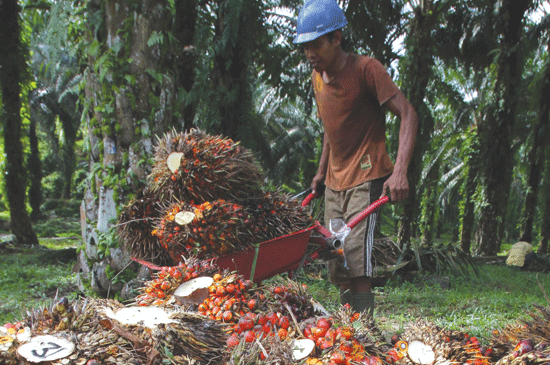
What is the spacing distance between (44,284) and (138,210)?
119 inches

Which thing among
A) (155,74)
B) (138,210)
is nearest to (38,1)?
(155,74)

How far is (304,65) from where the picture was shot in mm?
10820

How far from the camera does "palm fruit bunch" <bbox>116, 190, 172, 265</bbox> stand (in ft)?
10.4

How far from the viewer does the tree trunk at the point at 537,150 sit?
13234 millimetres

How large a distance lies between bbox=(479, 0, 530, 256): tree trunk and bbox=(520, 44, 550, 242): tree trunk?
10.7ft

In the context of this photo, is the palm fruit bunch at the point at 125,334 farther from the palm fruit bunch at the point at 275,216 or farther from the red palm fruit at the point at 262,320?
the palm fruit bunch at the point at 275,216

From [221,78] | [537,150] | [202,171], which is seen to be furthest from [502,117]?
[202,171]

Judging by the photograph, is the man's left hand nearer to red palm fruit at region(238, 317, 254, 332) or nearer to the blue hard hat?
the blue hard hat

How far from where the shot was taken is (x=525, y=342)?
1911 mm

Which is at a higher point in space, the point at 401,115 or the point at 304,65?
the point at 304,65

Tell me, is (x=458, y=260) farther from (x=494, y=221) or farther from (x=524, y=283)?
(x=494, y=221)

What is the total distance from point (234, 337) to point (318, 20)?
6.96 feet

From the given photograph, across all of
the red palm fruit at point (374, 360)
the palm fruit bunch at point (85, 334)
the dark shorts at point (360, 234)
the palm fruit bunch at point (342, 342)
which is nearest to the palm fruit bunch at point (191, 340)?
the palm fruit bunch at point (85, 334)

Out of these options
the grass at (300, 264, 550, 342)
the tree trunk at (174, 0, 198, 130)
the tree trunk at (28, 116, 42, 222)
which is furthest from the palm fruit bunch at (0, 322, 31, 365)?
the tree trunk at (28, 116, 42, 222)
